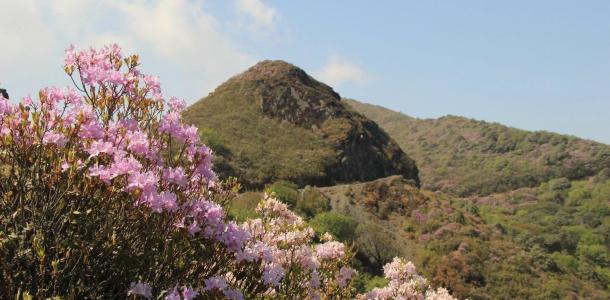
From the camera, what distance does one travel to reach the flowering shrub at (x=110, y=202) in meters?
3.26

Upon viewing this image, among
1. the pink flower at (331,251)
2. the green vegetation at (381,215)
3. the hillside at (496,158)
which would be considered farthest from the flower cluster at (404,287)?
the hillside at (496,158)

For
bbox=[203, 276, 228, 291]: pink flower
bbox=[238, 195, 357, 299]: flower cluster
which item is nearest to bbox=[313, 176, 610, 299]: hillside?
bbox=[238, 195, 357, 299]: flower cluster

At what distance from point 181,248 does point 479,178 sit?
132 meters

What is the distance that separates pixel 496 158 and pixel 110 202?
145970 millimetres

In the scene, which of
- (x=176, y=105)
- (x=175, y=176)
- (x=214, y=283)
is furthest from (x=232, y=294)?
(x=176, y=105)

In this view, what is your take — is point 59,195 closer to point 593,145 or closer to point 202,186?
point 202,186

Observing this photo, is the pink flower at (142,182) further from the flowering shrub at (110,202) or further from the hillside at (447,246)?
the hillside at (447,246)

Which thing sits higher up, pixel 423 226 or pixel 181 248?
pixel 181 248

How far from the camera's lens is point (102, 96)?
4051 millimetres

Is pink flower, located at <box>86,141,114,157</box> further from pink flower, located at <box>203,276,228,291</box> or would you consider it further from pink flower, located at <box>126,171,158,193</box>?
pink flower, located at <box>203,276,228,291</box>

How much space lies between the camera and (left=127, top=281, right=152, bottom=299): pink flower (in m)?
3.28

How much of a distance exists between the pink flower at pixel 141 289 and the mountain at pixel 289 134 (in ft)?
111

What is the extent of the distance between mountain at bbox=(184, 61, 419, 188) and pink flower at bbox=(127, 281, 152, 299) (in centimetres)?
3384

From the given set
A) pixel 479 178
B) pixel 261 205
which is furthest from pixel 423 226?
pixel 479 178
